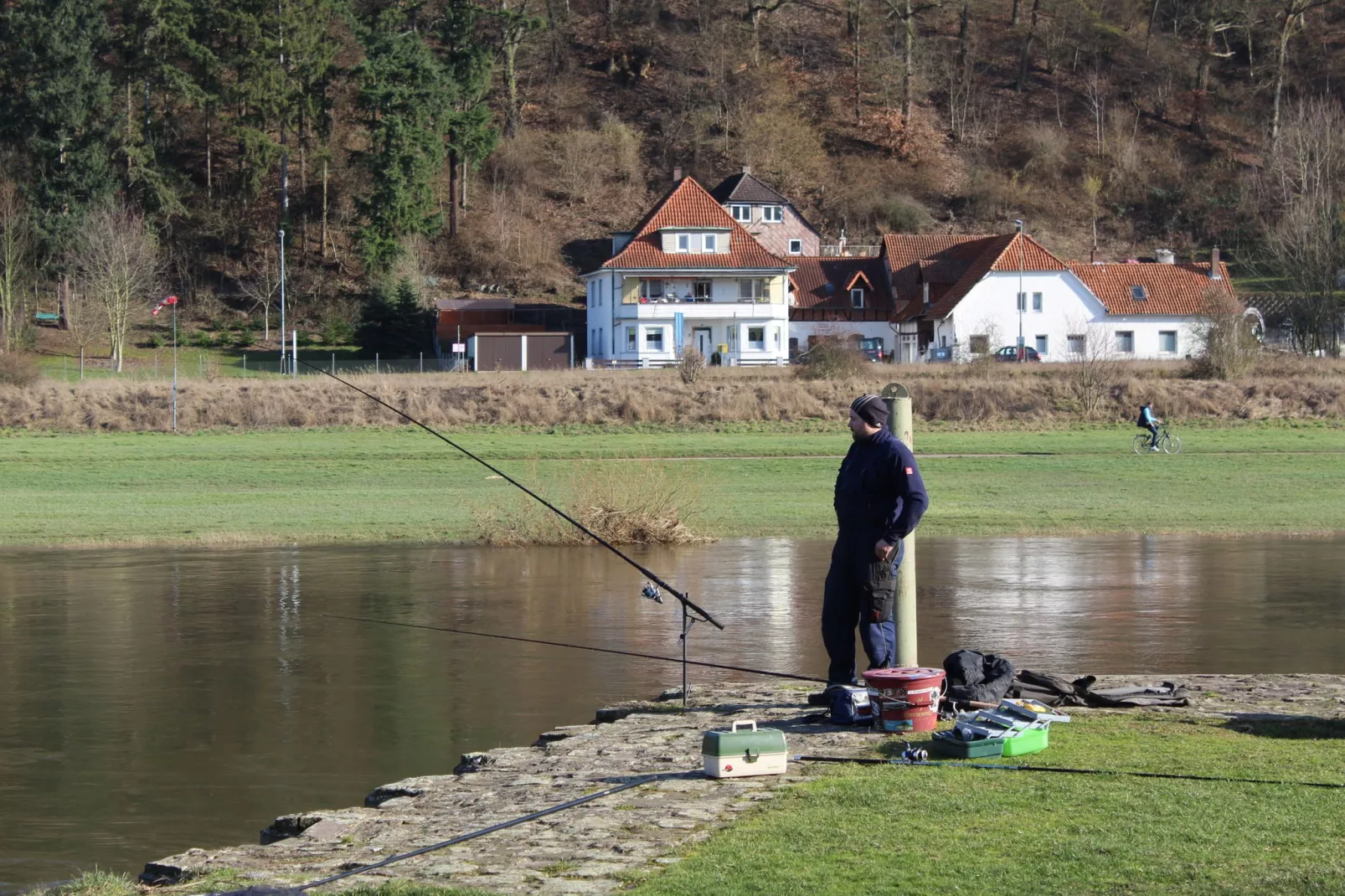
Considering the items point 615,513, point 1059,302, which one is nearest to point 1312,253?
point 1059,302

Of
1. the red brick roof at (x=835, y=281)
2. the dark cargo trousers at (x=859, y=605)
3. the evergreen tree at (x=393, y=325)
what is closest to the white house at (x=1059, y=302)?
the red brick roof at (x=835, y=281)

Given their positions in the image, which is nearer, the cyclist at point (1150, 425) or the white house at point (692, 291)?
the cyclist at point (1150, 425)

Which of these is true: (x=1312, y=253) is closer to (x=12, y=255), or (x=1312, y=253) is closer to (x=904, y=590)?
(x=12, y=255)

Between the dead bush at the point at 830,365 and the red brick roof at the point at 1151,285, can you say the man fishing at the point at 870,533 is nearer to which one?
the dead bush at the point at 830,365

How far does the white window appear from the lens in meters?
75.3

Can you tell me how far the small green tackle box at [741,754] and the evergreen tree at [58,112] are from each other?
73211 mm

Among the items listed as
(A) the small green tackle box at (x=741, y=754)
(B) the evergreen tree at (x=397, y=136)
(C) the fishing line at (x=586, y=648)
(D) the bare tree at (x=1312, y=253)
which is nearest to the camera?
(A) the small green tackle box at (x=741, y=754)

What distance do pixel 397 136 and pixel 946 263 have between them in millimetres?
29804

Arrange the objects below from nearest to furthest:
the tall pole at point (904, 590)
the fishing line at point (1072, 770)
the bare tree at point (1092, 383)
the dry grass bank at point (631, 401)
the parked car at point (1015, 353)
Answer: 1. the fishing line at point (1072, 770)
2. the tall pole at point (904, 590)
3. the dry grass bank at point (631, 401)
4. the bare tree at point (1092, 383)
5. the parked car at point (1015, 353)

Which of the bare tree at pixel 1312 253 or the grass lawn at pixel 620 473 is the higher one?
the bare tree at pixel 1312 253

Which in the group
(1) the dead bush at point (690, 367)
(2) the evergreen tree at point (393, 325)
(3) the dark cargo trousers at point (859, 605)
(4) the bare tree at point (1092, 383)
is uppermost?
(2) the evergreen tree at point (393, 325)

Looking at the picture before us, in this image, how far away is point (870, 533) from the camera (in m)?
9.44

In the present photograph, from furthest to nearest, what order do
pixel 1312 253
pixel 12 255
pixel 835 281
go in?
pixel 835 281 → pixel 12 255 → pixel 1312 253

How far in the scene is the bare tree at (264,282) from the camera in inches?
3100
